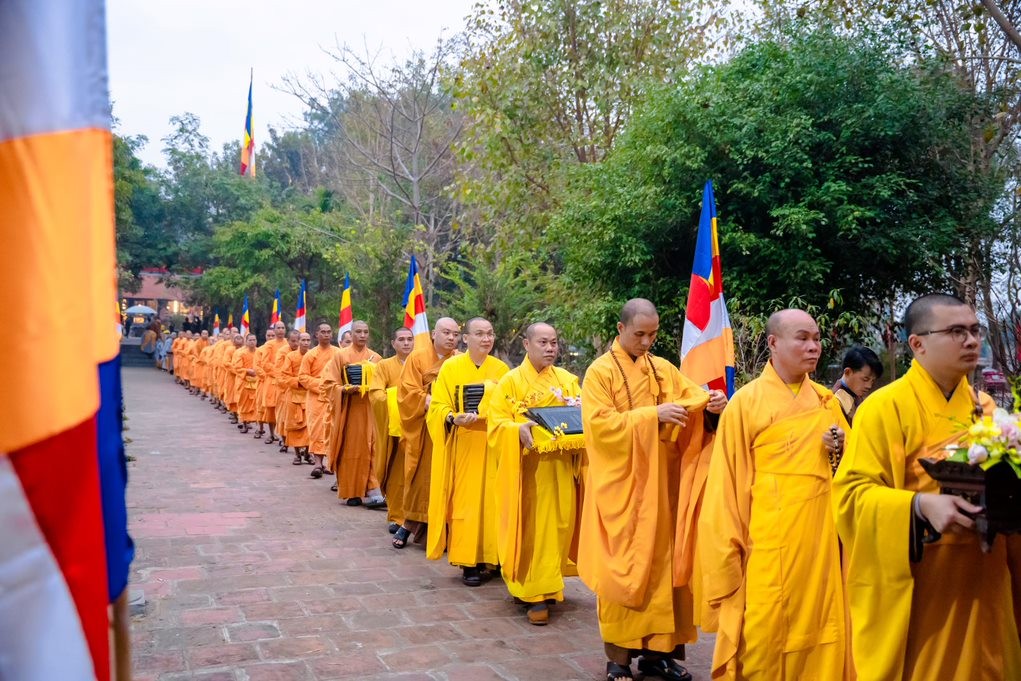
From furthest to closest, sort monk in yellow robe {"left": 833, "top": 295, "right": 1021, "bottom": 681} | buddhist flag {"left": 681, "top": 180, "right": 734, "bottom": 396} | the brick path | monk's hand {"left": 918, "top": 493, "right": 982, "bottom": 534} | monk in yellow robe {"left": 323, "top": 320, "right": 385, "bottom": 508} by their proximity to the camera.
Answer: monk in yellow robe {"left": 323, "top": 320, "right": 385, "bottom": 508}
buddhist flag {"left": 681, "top": 180, "right": 734, "bottom": 396}
the brick path
monk in yellow robe {"left": 833, "top": 295, "right": 1021, "bottom": 681}
monk's hand {"left": 918, "top": 493, "right": 982, "bottom": 534}

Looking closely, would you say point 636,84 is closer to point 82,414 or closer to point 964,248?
point 964,248

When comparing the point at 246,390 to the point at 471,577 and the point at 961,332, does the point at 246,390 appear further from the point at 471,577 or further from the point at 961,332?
the point at 961,332

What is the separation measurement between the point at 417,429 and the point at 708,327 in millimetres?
3728

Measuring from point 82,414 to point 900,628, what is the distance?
280cm

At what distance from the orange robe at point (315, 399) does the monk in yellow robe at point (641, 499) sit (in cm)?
791

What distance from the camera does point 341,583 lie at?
23.4 ft

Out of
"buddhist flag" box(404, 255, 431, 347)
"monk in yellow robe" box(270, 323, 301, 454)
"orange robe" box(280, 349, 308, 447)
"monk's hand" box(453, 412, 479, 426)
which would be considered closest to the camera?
"monk's hand" box(453, 412, 479, 426)

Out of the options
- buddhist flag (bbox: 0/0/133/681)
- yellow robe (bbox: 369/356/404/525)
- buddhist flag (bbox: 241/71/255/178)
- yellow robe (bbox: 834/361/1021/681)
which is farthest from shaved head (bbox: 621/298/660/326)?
buddhist flag (bbox: 241/71/255/178)

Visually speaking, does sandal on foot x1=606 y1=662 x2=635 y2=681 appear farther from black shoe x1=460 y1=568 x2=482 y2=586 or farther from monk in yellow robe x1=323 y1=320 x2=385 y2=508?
monk in yellow robe x1=323 y1=320 x2=385 y2=508

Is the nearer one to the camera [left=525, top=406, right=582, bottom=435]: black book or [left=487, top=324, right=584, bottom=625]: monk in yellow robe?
[left=525, top=406, right=582, bottom=435]: black book

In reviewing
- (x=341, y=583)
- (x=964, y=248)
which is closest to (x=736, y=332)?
(x=964, y=248)

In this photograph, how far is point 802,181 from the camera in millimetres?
11250

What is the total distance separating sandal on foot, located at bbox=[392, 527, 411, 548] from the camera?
28.1 ft

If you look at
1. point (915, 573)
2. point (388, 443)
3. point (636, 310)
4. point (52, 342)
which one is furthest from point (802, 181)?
point (52, 342)
